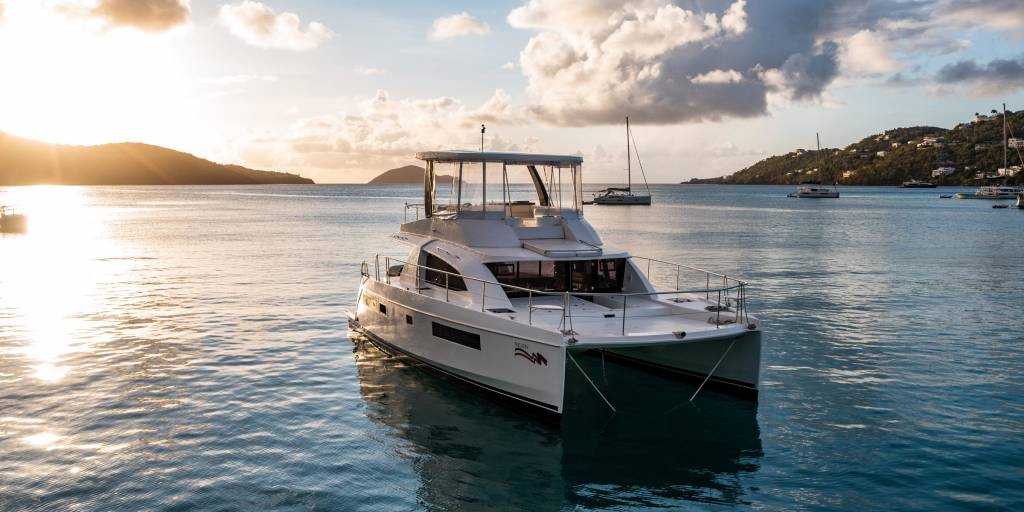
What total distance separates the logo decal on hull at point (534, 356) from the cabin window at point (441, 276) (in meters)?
3.06

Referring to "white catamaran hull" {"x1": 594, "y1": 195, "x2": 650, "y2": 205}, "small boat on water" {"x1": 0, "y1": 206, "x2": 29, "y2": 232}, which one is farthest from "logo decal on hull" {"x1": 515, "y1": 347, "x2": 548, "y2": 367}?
"white catamaran hull" {"x1": 594, "y1": 195, "x2": 650, "y2": 205}

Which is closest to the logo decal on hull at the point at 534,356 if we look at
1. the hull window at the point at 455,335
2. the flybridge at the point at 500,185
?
the hull window at the point at 455,335

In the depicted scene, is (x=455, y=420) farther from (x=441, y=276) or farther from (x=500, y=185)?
(x=500, y=185)

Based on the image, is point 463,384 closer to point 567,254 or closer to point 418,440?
point 418,440

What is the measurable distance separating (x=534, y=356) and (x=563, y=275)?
3973mm

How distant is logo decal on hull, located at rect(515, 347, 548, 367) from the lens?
12133 mm

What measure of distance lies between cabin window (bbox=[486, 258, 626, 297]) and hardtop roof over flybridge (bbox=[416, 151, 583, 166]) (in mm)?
3194

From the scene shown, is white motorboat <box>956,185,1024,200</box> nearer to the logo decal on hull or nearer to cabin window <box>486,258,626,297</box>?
cabin window <box>486,258,626,297</box>

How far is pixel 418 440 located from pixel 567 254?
211 inches

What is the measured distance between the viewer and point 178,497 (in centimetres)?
986

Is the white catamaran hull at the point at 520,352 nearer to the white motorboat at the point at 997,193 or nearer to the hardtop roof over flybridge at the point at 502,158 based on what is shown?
the hardtop roof over flybridge at the point at 502,158

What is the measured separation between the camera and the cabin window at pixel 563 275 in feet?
51.5

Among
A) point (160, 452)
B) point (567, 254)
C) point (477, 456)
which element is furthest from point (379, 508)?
point (567, 254)

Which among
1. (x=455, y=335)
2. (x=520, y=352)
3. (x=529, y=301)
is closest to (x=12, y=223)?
(x=455, y=335)
